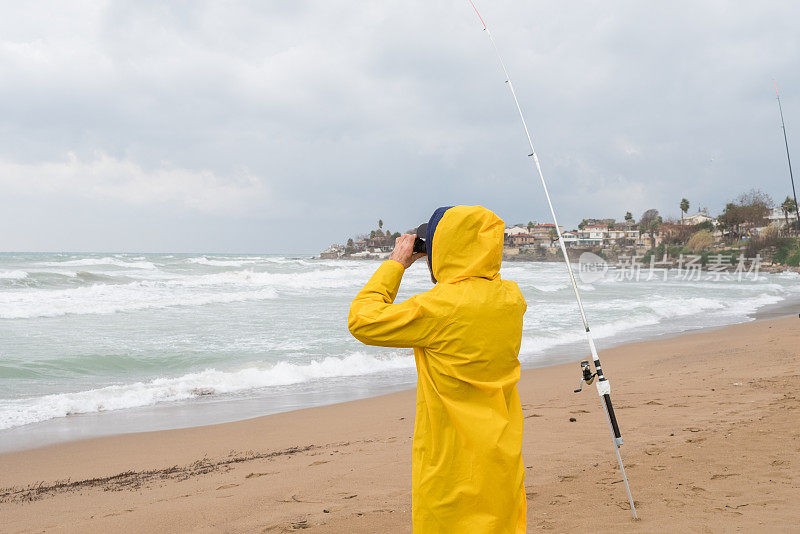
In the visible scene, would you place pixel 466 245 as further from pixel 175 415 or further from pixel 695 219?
pixel 695 219

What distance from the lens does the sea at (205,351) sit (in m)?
7.05

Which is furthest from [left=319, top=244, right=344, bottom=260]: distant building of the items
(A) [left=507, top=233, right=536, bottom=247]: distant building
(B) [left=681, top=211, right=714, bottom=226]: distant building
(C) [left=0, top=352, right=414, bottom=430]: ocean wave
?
(C) [left=0, top=352, right=414, bottom=430]: ocean wave

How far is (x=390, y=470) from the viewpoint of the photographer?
4.37 m

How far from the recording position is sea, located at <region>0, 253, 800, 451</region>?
23.1ft

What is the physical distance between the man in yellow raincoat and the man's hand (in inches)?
5.5

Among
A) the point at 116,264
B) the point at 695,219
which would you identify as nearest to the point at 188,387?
the point at 116,264

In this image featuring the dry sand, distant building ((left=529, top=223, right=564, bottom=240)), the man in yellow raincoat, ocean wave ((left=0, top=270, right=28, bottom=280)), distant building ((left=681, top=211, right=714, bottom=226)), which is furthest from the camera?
distant building ((left=529, top=223, right=564, bottom=240))

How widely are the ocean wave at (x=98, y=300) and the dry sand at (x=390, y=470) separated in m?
12.1

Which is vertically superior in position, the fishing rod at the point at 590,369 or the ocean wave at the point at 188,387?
the fishing rod at the point at 590,369

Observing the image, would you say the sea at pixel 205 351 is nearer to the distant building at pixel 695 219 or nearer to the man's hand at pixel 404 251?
the man's hand at pixel 404 251

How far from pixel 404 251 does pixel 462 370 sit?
48 centimetres

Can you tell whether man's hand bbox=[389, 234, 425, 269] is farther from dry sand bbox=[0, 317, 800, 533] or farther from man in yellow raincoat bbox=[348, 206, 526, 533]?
dry sand bbox=[0, 317, 800, 533]

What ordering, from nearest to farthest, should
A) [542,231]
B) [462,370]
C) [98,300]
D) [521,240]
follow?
[462,370] → [98,300] → [521,240] → [542,231]

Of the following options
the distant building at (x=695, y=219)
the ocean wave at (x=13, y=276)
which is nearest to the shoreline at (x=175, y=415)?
the ocean wave at (x=13, y=276)
